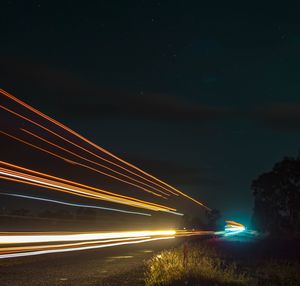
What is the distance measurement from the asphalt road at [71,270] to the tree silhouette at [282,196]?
49.9 metres

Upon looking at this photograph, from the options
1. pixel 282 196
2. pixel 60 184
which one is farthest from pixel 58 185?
pixel 282 196

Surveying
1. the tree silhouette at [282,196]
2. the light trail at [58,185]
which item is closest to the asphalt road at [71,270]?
the light trail at [58,185]

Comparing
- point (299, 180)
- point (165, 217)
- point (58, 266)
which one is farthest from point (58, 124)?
point (299, 180)

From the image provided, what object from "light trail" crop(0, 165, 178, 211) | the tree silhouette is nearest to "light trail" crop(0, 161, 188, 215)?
"light trail" crop(0, 165, 178, 211)

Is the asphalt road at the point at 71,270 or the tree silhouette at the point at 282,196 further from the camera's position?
the tree silhouette at the point at 282,196

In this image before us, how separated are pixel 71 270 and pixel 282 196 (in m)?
59.7

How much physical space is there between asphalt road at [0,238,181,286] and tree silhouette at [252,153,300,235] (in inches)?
1963

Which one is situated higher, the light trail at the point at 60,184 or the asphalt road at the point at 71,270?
the light trail at the point at 60,184

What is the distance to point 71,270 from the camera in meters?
16.3

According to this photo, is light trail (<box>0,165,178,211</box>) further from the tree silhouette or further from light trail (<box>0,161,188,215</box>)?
the tree silhouette

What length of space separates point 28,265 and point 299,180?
56980 millimetres

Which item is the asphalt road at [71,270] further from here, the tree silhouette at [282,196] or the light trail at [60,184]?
the tree silhouette at [282,196]

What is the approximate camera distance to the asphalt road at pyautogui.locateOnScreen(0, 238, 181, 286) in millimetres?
13812

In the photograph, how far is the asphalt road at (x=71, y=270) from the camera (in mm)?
13812
